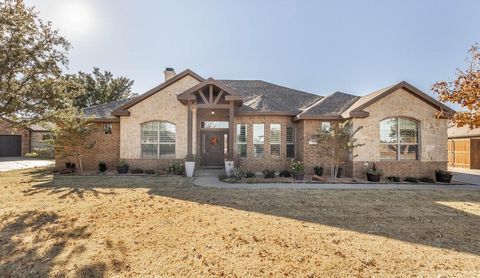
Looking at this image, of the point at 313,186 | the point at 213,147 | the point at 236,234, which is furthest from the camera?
the point at 213,147

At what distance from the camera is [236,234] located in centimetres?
456

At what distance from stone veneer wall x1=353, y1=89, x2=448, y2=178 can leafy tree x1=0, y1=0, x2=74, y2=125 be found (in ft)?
46.5

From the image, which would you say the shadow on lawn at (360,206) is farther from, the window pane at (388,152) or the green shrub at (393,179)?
the window pane at (388,152)

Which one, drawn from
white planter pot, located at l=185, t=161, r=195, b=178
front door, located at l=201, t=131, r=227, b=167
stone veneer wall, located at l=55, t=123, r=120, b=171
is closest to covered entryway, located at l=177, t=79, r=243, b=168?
front door, located at l=201, t=131, r=227, b=167

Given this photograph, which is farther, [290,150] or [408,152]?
[290,150]

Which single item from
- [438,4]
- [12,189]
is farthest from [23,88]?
[438,4]

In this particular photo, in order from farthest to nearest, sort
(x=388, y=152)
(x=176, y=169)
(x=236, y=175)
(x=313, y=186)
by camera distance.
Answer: (x=176, y=169)
(x=388, y=152)
(x=236, y=175)
(x=313, y=186)

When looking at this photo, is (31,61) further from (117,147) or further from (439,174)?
(439,174)

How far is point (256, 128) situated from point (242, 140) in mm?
1115

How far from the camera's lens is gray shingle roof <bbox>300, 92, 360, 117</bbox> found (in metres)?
12.4

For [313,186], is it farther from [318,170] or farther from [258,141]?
[258,141]

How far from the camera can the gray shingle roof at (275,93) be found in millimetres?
15930

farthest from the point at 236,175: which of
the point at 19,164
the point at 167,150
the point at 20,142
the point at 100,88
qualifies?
the point at 20,142

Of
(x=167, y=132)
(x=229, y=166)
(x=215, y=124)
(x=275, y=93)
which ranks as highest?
(x=275, y=93)
